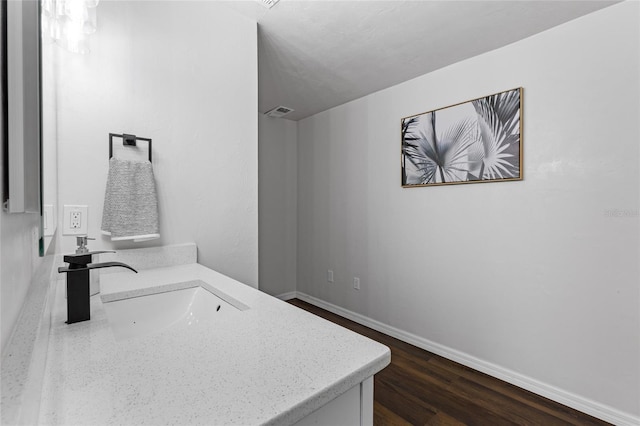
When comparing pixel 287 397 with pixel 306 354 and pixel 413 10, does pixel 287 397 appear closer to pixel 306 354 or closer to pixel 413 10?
pixel 306 354

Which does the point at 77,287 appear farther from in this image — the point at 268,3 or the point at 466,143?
the point at 466,143

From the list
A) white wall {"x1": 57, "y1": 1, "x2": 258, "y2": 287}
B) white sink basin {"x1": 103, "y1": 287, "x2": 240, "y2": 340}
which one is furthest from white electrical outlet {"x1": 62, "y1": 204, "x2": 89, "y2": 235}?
white sink basin {"x1": 103, "y1": 287, "x2": 240, "y2": 340}

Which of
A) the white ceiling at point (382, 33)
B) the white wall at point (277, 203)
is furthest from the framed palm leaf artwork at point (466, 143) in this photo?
the white wall at point (277, 203)

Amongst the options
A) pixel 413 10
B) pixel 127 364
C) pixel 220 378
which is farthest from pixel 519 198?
pixel 127 364

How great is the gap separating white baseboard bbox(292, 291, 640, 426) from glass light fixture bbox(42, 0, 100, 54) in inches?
111

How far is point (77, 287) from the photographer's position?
0.80m

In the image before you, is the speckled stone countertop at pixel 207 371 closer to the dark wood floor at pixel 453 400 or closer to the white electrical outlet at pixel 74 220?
the white electrical outlet at pixel 74 220

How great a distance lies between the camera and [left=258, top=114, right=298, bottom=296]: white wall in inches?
140

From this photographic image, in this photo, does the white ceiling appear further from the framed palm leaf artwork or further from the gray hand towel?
the gray hand towel

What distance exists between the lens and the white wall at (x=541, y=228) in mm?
1614

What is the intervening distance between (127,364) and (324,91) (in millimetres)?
2728

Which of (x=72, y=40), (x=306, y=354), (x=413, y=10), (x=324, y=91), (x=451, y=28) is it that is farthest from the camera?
(x=324, y=91)

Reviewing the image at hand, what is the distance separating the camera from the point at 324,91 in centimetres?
287

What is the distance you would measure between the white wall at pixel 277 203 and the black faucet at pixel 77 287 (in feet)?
8.81
